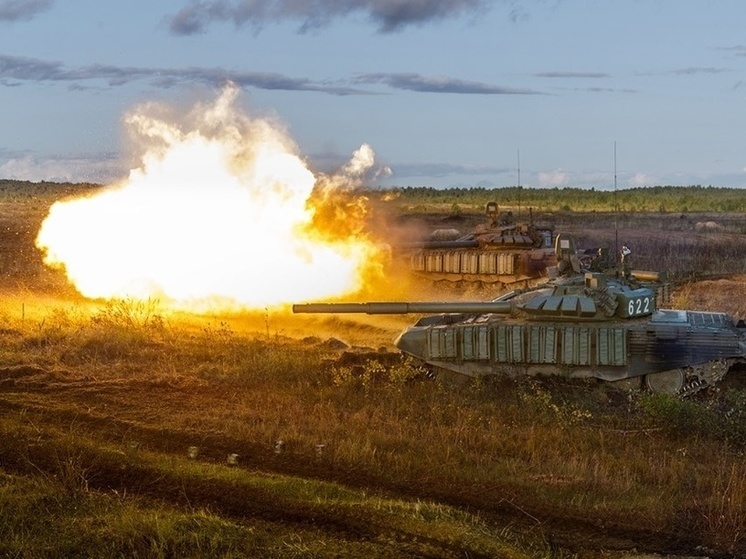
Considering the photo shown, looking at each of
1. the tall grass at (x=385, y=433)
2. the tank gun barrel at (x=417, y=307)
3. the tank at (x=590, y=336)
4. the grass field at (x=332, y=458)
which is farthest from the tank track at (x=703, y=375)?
the tank gun barrel at (x=417, y=307)

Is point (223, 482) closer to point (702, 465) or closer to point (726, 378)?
point (702, 465)

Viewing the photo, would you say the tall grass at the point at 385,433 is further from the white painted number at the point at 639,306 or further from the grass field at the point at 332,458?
the white painted number at the point at 639,306

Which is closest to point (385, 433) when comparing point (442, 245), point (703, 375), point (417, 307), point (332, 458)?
point (332, 458)

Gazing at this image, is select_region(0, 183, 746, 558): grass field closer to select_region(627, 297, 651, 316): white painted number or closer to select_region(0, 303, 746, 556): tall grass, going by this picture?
select_region(0, 303, 746, 556): tall grass

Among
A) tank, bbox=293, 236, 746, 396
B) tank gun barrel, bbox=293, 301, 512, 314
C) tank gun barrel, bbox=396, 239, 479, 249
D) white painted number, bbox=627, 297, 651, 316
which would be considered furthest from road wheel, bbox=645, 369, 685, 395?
tank gun barrel, bbox=396, 239, 479, 249

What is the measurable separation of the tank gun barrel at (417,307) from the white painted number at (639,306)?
215 cm

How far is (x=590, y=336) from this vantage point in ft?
58.0

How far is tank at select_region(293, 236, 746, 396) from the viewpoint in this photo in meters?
17.5

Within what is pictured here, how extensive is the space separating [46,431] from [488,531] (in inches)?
278

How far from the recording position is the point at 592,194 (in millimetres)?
107438

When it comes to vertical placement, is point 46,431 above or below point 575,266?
below

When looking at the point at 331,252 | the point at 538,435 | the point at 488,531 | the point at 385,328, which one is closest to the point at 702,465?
the point at 538,435

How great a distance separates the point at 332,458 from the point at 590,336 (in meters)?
6.08

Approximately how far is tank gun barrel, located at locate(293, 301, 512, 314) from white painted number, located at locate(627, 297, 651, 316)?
2.15 m
